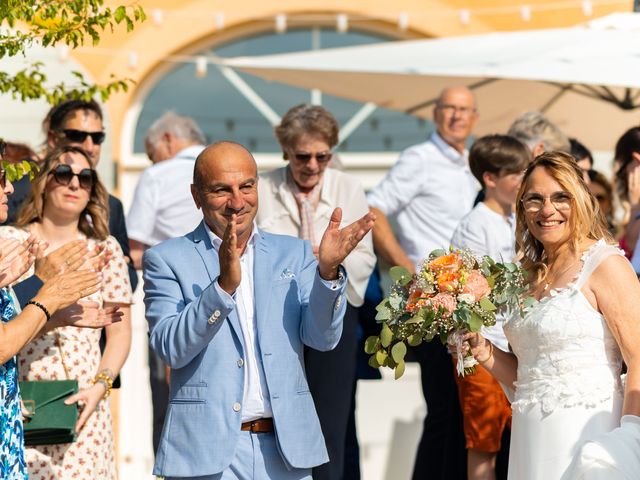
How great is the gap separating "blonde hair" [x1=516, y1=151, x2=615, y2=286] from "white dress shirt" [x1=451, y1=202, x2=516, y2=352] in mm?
1432

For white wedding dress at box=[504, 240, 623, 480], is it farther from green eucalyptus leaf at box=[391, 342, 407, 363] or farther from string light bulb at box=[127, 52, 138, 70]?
string light bulb at box=[127, 52, 138, 70]

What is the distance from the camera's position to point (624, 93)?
31.1 feet

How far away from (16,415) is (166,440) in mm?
559

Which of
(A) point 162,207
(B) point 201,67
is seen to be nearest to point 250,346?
(A) point 162,207

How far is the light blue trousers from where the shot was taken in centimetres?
448

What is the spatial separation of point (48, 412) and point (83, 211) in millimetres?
1153

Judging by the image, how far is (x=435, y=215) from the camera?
7.72 metres

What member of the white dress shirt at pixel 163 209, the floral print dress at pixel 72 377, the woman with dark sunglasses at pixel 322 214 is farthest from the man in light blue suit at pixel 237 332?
the white dress shirt at pixel 163 209

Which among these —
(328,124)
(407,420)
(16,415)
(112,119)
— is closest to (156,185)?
(328,124)

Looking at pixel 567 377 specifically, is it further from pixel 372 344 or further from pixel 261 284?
pixel 261 284

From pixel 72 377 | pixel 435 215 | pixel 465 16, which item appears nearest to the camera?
pixel 72 377

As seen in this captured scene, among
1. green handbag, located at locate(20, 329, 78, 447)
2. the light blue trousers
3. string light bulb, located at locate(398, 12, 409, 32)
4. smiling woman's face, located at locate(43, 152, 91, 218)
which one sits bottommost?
the light blue trousers

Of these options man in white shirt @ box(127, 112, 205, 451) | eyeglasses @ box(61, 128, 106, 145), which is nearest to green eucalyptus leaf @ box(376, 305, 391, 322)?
eyeglasses @ box(61, 128, 106, 145)

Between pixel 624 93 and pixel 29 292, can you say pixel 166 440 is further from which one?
pixel 624 93
